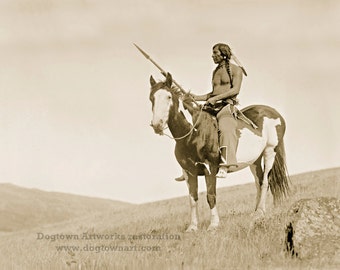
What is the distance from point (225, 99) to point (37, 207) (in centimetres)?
3311

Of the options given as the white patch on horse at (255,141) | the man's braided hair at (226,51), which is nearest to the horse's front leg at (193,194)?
the white patch on horse at (255,141)

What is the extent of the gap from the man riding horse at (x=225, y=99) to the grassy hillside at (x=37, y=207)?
25.2 meters

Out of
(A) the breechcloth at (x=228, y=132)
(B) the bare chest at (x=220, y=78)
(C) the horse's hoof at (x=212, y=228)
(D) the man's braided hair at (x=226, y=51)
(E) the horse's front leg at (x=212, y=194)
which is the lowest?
(C) the horse's hoof at (x=212, y=228)

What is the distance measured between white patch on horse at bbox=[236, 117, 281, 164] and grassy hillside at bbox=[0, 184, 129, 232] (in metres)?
23.9

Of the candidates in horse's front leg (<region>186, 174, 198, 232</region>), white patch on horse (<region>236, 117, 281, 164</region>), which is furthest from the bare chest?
horse's front leg (<region>186, 174, 198, 232</region>)

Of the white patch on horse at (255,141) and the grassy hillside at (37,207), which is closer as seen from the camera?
the white patch on horse at (255,141)

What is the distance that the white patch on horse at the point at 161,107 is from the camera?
10078 millimetres

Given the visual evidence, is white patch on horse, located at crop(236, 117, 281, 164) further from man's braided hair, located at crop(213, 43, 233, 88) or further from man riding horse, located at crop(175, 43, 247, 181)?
man's braided hair, located at crop(213, 43, 233, 88)

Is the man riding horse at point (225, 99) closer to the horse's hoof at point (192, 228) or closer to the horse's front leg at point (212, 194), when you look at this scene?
the horse's front leg at point (212, 194)

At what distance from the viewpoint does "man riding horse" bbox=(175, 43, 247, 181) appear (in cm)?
1125

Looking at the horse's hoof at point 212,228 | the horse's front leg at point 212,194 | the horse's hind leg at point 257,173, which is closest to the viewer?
the horse's hoof at point 212,228

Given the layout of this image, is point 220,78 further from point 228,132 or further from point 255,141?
point 255,141

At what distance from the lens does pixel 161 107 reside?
10195 mm

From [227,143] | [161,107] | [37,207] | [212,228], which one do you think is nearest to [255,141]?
[227,143]
